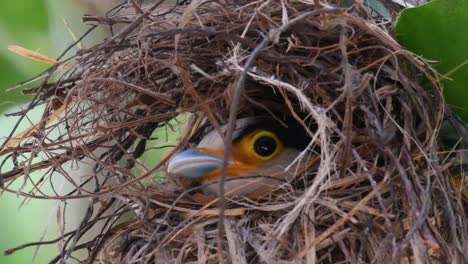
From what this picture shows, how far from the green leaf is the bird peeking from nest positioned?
285 mm

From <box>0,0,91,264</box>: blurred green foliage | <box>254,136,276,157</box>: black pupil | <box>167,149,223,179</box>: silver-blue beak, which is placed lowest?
<box>254,136,276,157</box>: black pupil

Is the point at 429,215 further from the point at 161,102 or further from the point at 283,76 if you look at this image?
the point at 161,102

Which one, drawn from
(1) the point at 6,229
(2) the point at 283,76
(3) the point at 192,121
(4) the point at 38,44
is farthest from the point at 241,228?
(1) the point at 6,229

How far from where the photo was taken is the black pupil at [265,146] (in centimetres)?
160

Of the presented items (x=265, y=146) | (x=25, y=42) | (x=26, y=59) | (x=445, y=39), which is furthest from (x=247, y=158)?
(x=25, y=42)

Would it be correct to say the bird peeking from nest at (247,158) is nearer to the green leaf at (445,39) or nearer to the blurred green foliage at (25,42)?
the green leaf at (445,39)

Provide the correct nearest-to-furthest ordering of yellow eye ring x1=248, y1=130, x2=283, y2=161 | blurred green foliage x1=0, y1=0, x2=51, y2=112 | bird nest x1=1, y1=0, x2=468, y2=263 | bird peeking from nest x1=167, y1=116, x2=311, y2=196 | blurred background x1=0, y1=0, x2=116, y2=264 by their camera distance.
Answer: bird nest x1=1, y1=0, x2=468, y2=263
bird peeking from nest x1=167, y1=116, x2=311, y2=196
yellow eye ring x1=248, y1=130, x2=283, y2=161
blurred background x1=0, y1=0, x2=116, y2=264
blurred green foliage x1=0, y1=0, x2=51, y2=112

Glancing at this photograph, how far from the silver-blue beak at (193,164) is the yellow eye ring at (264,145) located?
102 mm

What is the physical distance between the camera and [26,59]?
218cm

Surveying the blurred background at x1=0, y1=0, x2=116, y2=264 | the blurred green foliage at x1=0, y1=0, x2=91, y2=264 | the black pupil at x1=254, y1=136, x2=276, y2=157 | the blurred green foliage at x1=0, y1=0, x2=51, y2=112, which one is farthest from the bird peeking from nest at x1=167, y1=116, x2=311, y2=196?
the blurred green foliage at x1=0, y1=0, x2=51, y2=112

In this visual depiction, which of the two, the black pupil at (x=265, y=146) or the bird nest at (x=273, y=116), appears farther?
the black pupil at (x=265, y=146)

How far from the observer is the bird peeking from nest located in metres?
1.48

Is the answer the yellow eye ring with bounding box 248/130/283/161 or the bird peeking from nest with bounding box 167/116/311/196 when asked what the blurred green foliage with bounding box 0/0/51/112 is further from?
the yellow eye ring with bounding box 248/130/283/161

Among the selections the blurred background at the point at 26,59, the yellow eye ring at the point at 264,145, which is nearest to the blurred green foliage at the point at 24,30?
the blurred background at the point at 26,59
